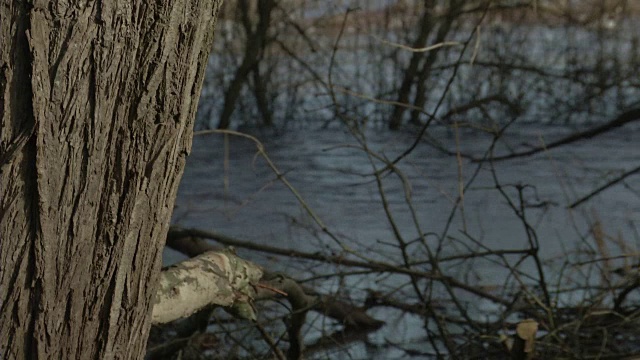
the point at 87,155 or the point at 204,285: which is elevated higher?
the point at 87,155

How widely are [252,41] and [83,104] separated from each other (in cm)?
785

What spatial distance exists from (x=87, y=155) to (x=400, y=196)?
19.1 ft

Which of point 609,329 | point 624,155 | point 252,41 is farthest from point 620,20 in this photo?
point 609,329

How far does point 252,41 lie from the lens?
30.5 feet

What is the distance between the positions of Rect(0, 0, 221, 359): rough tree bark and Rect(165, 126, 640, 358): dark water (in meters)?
2.72

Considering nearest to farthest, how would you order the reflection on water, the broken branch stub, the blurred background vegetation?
1. the broken branch stub
2. the reflection on water
3. the blurred background vegetation

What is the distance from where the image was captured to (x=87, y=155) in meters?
1.57

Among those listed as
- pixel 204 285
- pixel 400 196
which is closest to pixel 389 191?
pixel 400 196

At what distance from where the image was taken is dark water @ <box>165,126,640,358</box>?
5973 mm

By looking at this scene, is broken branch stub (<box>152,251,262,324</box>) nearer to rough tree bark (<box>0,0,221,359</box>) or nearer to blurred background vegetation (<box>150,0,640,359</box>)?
rough tree bark (<box>0,0,221,359</box>)

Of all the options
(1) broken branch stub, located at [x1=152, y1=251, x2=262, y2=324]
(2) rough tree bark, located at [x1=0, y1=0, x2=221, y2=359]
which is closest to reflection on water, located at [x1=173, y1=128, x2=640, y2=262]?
(1) broken branch stub, located at [x1=152, y1=251, x2=262, y2=324]

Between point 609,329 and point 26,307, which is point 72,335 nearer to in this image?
point 26,307

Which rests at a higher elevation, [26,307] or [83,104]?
[83,104]

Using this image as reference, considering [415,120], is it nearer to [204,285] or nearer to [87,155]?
[204,285]
